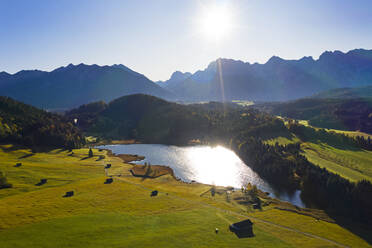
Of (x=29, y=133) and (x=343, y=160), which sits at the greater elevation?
(x=29, y=133)

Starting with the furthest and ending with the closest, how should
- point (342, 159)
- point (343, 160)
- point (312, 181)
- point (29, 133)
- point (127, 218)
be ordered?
1. point (29, 133)
2. point (342, 159)
3. point (343, 160)
4. point (312, 181)
5. point (127, 218)

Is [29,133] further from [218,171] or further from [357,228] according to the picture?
[357,228]

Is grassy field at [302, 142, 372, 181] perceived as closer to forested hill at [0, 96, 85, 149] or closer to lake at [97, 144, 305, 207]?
lake at [97, 144, 305, 207]

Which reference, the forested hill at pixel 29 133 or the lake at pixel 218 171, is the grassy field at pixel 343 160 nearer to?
the lake at pixel 218 171

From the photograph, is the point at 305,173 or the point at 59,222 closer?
the point at 59,222

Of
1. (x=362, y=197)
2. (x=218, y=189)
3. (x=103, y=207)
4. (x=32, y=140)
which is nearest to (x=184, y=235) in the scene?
(x=103, y=207)

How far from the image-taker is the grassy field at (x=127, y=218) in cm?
5984

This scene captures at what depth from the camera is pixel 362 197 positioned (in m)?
95.6

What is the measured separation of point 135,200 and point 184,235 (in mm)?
35387

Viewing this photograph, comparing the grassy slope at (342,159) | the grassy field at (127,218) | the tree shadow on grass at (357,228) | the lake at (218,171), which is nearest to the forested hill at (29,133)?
the grassy field at (127,218)

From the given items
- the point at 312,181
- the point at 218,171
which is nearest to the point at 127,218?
the point at 218,171

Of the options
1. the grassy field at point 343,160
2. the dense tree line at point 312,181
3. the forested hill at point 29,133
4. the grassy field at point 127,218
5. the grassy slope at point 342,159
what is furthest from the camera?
the forested hill at point 29,133

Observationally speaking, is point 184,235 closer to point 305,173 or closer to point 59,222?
point 59,222

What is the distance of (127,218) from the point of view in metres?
73.8
